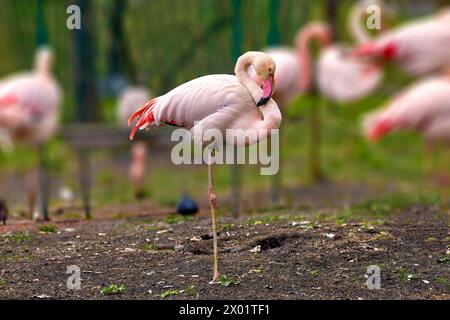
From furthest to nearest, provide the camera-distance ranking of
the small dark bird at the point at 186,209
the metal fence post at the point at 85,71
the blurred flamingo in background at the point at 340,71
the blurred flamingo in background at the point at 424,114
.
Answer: the blurred flamingo in background at the point at 340,71 < the metal fence post at the point at 85,71 < the blurred flamingo in background at the point at 424,114 < the small dark bird at the point at 186,209

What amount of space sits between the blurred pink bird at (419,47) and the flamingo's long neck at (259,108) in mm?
5659

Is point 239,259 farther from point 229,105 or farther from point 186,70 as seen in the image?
point 186,70

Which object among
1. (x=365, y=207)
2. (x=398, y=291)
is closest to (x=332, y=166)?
(x=365, y=207)

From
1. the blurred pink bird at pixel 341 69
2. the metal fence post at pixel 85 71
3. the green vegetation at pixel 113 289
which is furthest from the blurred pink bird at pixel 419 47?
the green vegetation at pixel 113 289

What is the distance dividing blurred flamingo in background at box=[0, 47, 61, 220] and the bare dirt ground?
10.9ft

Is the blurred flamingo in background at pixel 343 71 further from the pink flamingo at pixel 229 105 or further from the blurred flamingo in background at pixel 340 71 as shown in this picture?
the pink flamingo at pixel 229 105

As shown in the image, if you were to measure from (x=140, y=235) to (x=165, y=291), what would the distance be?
0.89 meters

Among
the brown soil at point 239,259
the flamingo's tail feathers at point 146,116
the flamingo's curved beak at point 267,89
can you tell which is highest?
the flamingo's curved beak at point 267,89

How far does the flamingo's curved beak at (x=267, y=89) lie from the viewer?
4.40 metres

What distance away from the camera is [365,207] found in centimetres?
657

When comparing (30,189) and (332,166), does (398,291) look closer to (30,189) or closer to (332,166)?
(30,189)

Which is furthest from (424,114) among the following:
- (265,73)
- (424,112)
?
(265,73)

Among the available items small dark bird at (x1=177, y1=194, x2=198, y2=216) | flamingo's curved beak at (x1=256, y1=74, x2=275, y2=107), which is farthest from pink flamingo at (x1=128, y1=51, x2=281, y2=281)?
small dark bird at (x1=177, y1=194, x2=198, y2=216)

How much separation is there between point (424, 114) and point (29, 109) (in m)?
3.76
